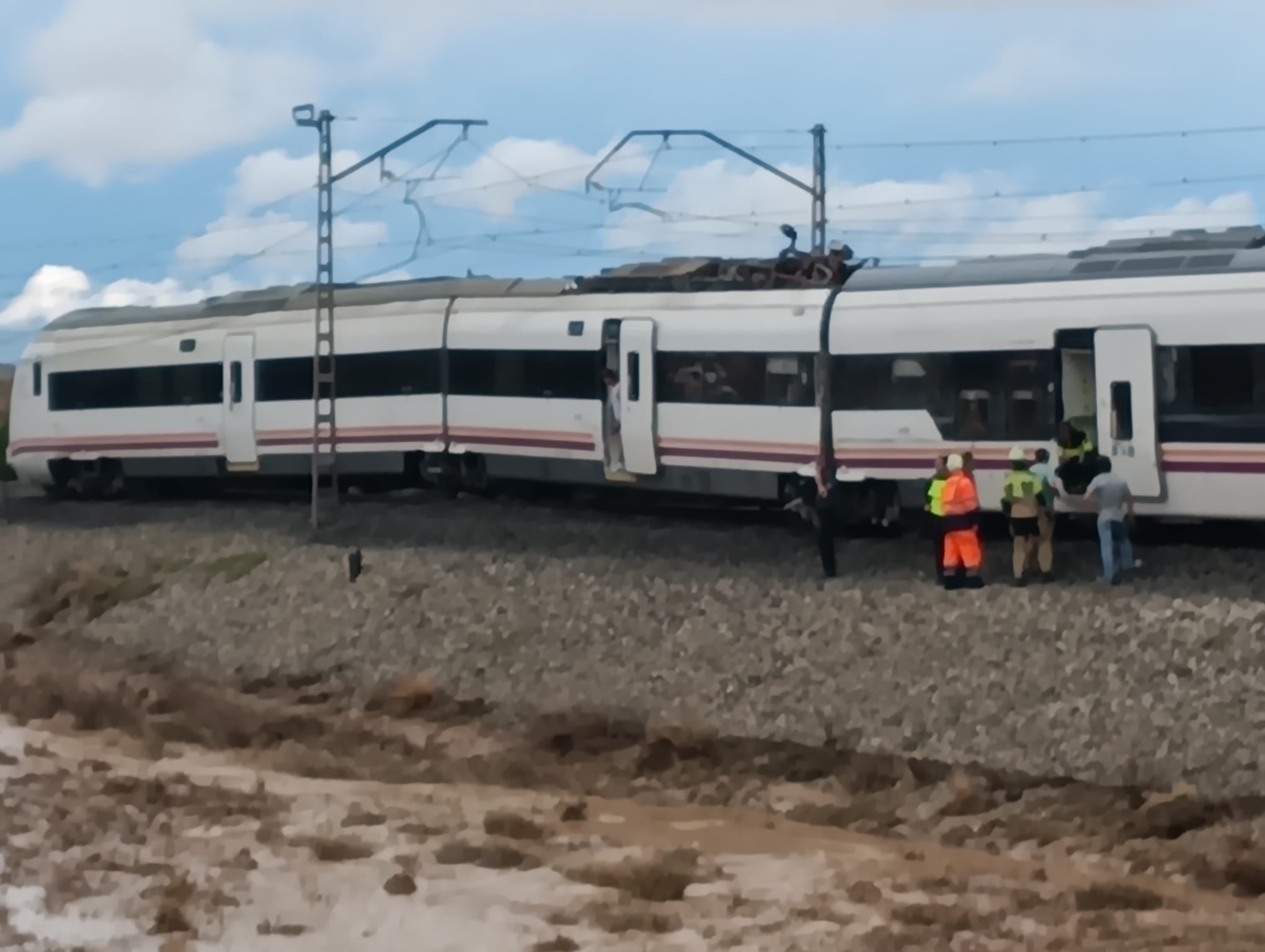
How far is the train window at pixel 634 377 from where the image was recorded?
902 inches

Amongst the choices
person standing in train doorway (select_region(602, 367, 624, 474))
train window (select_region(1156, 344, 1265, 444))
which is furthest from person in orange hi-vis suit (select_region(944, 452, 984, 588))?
person standing in train doorway (select_region(602, 367, 624, 474))

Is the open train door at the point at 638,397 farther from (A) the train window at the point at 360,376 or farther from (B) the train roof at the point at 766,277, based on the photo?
(A) the train window at the point at 360,376

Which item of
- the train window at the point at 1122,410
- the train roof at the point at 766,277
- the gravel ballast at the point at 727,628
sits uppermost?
the train roof at the point at 766,277

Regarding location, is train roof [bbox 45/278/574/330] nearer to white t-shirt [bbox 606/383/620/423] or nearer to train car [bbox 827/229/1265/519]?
white t-shirt [bbox 606/383/620/423]

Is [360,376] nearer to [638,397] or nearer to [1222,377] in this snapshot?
[638,397]

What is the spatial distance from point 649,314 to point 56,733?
8491 mm

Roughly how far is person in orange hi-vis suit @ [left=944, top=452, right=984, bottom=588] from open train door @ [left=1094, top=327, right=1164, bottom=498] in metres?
1.66

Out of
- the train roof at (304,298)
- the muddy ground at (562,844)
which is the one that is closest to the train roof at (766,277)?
the train roof at (304,298)

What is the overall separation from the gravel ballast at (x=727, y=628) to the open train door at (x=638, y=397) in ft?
2.67

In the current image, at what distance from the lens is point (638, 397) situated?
75.1 ft

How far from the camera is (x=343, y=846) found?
15.4 metres

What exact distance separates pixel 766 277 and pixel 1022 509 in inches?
234

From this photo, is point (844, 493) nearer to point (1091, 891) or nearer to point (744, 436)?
point (744, 436)

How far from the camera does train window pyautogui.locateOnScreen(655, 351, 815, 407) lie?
21359mm
